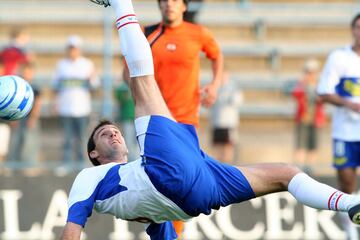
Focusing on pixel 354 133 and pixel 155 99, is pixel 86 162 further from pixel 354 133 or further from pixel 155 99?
pixel 155 99

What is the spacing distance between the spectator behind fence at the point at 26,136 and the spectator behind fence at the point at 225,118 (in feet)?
8.00

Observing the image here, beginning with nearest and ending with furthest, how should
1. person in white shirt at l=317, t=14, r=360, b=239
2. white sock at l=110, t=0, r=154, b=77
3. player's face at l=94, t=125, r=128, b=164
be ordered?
white sock at l=110, t=0, r=154, b=77 < player's face at l=94, t=125, r=128, b=164 < person in white shirt at l=317, t=14, r=360, b=239

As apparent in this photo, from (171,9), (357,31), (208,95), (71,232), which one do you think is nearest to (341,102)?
(357,31)

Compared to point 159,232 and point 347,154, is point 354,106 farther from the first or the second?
point 159,232

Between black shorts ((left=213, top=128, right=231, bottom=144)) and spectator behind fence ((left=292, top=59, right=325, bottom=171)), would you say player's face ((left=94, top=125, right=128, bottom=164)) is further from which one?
spectator behind fence ((left=292, top=59, right=325, bottom=171))

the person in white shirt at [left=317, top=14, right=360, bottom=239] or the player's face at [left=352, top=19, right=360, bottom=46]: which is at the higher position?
the player's face at [left=352, top=19, right=360, bottom=46]

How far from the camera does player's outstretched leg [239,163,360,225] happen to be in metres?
6.26

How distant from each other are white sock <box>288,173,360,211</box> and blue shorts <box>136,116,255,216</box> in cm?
31

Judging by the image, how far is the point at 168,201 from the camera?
21.0 feet

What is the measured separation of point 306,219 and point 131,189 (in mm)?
5361

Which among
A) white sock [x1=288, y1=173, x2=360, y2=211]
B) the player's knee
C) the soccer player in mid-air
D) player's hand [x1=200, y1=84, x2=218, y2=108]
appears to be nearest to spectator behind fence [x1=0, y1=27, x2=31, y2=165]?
player's hand [x1=200, y1=84, x2=218, y2=108]

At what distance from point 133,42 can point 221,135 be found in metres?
7.41

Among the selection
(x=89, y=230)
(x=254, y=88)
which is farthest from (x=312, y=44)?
(x=89, y=230)

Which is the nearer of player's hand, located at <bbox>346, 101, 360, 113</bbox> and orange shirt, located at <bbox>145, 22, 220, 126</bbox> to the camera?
orange shirt, located at <bbox>145, 22, 220, 126</bbox>
